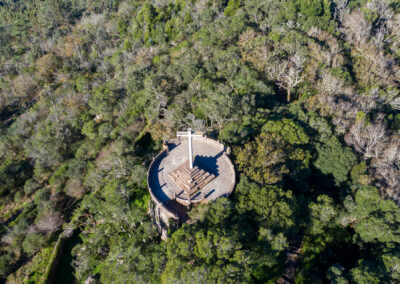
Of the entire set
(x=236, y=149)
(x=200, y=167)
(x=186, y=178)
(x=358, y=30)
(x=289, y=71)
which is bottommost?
(x=186, y=178)

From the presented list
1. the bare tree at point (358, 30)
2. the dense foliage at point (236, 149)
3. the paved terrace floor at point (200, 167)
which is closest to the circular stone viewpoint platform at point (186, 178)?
the paved terrace floor at point (200, 167)

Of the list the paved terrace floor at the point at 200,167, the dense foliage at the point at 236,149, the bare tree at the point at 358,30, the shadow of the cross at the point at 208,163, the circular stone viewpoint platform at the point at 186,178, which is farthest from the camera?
the bare tree at the point at 358,30

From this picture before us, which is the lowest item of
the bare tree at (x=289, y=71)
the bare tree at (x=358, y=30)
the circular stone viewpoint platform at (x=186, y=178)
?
the circular stone viewpoint platform at (x=186, y=178)

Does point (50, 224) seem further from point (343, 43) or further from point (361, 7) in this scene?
point (361, 7)

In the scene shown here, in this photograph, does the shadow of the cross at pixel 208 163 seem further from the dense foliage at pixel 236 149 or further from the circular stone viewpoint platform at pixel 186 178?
the dense foliage at pixel 236 149

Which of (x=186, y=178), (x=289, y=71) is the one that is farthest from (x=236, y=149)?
(x=289, y=71)

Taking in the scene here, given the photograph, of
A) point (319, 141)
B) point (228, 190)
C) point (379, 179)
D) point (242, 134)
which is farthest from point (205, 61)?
point (379, 179)

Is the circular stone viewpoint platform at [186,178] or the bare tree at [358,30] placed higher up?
the bare tree at [358,30]

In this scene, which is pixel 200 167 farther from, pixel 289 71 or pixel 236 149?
pixel 289 71
